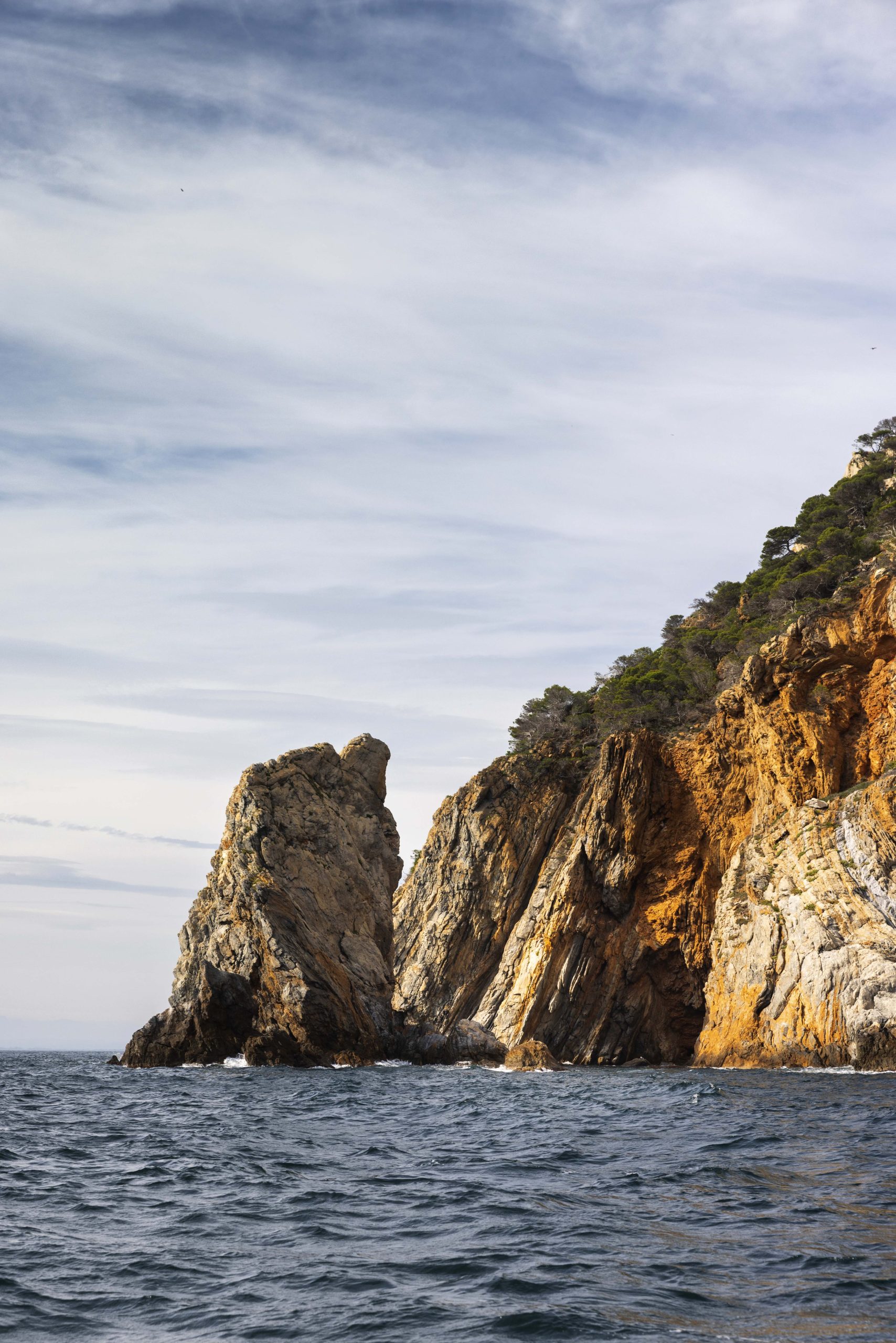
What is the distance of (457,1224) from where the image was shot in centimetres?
1465

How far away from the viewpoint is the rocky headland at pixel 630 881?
50.6 m

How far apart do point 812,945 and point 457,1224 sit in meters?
37.6

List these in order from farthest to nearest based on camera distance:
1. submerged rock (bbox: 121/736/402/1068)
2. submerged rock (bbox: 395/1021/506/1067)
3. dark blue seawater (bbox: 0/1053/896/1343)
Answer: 1. submerged rock (bbox: 395/1021/506/1067)
2. submerged rock (bbox: 121/736/402/1068)
3. dark blue seawater (bbox: 0/1053/896/1343)

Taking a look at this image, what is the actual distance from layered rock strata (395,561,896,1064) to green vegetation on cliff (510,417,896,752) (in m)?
3.80

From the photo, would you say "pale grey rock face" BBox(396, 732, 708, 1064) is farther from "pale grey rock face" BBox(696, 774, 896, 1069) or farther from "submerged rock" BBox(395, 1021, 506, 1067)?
"pale grey rock face" BBox(696, 774, 896, 1069)

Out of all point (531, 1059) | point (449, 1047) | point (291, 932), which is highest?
point (291, 932)

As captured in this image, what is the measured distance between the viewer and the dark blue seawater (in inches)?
409

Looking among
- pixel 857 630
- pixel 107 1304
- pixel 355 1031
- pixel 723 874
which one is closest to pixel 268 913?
pixel 355 1031

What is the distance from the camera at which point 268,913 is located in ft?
174

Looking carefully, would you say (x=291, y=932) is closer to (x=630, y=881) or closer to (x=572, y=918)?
(x=572, y=918)

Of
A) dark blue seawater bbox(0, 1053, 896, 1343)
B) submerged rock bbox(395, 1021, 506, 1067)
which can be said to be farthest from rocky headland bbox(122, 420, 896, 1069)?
dark blue seawater bbox(0, 1053, 896, 1343)

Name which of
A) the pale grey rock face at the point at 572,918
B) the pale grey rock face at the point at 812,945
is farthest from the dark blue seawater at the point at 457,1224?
the pale grey rock face at the point at 572,918

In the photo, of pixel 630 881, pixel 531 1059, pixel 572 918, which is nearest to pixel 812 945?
pixel 531 1059

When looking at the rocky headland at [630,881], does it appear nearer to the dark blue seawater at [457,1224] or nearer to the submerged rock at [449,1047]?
the submerged rock at [449,1047]
